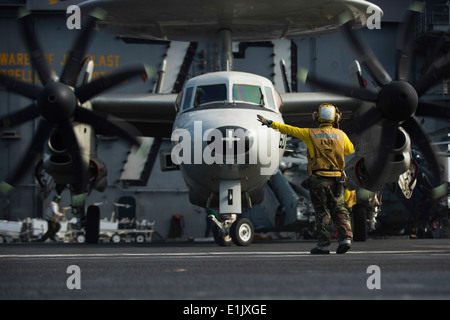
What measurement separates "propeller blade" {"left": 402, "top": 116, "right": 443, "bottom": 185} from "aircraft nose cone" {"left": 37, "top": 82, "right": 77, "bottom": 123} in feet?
28.6

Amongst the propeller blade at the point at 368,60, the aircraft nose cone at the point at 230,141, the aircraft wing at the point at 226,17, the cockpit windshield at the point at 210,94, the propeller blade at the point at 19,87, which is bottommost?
the aircraft nose cone at the point at 230,141

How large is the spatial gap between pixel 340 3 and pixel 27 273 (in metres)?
15.4

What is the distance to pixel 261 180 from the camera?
1566 cm

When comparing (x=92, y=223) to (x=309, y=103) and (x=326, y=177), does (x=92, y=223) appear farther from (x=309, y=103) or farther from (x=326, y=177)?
(x=326, y=177)

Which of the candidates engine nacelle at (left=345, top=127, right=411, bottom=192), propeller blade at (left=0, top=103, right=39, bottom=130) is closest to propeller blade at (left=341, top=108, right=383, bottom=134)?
engine nacelle at (left=345, top=127, right=411, bottom=192)

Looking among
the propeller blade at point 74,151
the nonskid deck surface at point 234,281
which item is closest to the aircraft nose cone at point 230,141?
the propeller blade at point 74,151

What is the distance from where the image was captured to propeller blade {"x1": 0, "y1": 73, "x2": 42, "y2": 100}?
57.7 feet

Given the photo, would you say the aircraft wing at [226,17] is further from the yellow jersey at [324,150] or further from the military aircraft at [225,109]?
the yellow jersey at [324,150]

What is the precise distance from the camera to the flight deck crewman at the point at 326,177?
9.62 meters

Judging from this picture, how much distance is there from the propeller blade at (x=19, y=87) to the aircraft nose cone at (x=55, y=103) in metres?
0.99

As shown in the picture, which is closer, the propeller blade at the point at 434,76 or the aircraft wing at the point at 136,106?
the propeller blade at the point at 434,76

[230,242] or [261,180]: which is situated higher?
[261,180]
